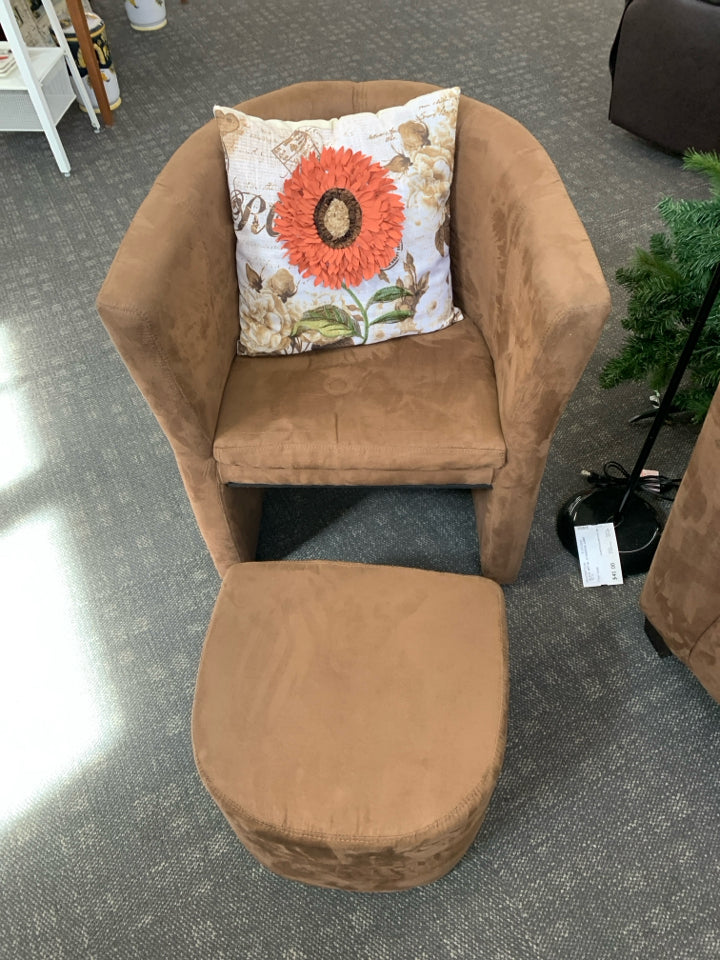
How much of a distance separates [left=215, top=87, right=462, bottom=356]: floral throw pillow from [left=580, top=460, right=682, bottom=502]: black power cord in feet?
1.99

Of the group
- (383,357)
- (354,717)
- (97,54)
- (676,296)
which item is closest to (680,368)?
(676,296)

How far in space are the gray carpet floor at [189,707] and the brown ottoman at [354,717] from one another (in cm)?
17

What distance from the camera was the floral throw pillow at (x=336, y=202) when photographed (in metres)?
1.30

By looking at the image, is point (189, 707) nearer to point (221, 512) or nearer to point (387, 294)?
point (221, 512)

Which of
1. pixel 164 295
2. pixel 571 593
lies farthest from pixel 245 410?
pixel 571 593

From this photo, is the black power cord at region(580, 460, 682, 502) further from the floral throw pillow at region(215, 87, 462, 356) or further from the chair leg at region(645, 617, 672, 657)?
the floral throw pillow at region(215, 87, 462, 356)

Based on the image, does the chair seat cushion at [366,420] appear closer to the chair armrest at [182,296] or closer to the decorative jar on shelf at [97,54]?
the chair armrest at [182,296]

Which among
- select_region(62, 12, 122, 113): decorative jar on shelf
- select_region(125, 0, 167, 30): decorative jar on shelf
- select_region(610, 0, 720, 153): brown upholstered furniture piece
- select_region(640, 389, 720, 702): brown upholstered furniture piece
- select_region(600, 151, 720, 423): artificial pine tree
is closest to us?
select_region(640, 389, 720, 702): brown upholstered furniture piece

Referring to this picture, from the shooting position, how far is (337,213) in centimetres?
131

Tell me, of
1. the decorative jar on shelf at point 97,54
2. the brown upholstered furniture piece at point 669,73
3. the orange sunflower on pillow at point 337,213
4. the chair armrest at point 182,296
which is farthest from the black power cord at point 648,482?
the decorative jar on shelf at point 97,54

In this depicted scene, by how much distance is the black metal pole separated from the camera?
1.06 m

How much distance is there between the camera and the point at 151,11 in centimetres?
315

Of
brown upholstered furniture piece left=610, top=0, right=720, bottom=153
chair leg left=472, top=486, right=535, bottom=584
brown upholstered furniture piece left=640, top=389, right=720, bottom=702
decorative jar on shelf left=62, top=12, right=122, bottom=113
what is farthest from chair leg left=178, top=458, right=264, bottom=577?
decorative jar on shelf left=62, top=12, right=122, bottom=113

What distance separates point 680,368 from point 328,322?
2.00ft
